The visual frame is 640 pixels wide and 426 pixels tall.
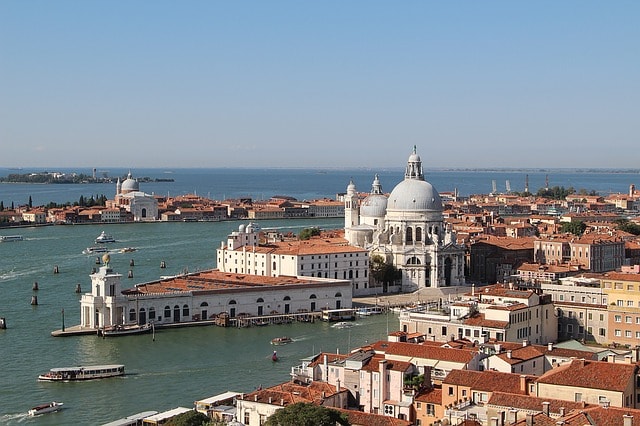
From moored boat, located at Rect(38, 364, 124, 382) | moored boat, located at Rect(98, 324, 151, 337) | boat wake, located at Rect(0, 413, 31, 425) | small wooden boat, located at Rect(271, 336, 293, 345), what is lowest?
small wooden boat, located at Rect(271, 336, 293, 345)

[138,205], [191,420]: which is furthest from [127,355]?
[138,205]

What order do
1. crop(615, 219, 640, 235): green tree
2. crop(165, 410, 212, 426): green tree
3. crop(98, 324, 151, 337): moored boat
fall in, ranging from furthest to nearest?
crop(615, 219, 640, 235): green tree → crop(98, 324, 151, 337): moored boat → crop(165, 410, 212, 426): green tree

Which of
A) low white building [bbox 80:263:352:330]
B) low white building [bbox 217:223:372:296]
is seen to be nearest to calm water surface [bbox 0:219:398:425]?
low white building [bbox 80:263:352:330]

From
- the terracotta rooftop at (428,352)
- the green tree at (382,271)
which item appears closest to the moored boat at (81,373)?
the terracotta rooftop at (428,352)

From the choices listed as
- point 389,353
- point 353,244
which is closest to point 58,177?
point 353,244

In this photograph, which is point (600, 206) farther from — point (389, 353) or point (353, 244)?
point (389, 353)

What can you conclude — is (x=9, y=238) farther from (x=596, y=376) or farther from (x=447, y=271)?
(x=596, y=376)

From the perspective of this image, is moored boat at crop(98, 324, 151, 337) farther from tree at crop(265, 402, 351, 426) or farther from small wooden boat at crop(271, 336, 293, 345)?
tree at crop(265, 402, 351, 426)
